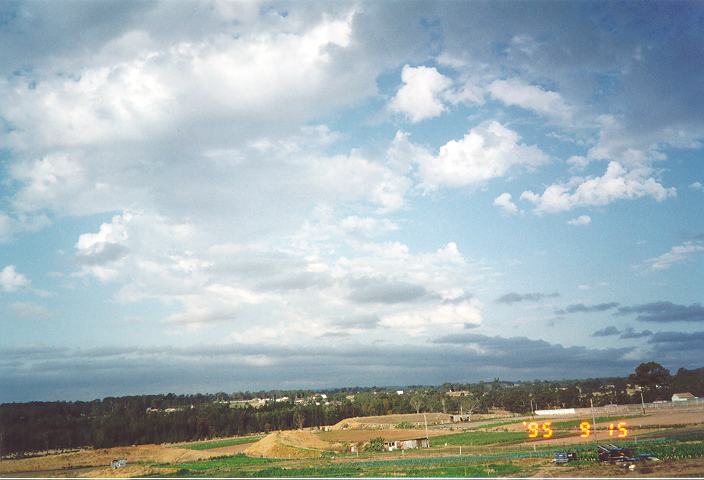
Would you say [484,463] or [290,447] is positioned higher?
[484,463]

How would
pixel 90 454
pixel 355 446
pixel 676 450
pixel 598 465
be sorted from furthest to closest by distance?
pixel 90 454
pixel 355 446
pixel 676 450
pixel 598 465

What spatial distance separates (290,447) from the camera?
96.7 metres

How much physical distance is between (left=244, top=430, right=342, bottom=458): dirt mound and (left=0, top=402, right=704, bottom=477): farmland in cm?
17

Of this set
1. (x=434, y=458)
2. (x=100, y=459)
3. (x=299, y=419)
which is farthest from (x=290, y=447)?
(x=299, y=419)

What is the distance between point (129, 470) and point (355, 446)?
115 feet

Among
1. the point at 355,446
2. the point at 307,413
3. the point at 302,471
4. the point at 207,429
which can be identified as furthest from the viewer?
the point at 307,413

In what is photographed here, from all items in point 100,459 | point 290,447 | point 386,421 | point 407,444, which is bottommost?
point 386,421

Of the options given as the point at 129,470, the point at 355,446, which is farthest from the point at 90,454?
the point at 355,446

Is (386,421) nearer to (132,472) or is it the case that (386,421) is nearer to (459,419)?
(459,419)

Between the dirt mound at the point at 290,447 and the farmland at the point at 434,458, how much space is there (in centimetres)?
17

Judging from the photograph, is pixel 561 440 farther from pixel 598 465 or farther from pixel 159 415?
pixel 159 415

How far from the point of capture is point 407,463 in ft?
216

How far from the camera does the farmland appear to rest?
5116cm

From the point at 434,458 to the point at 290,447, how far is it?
34729 mm
